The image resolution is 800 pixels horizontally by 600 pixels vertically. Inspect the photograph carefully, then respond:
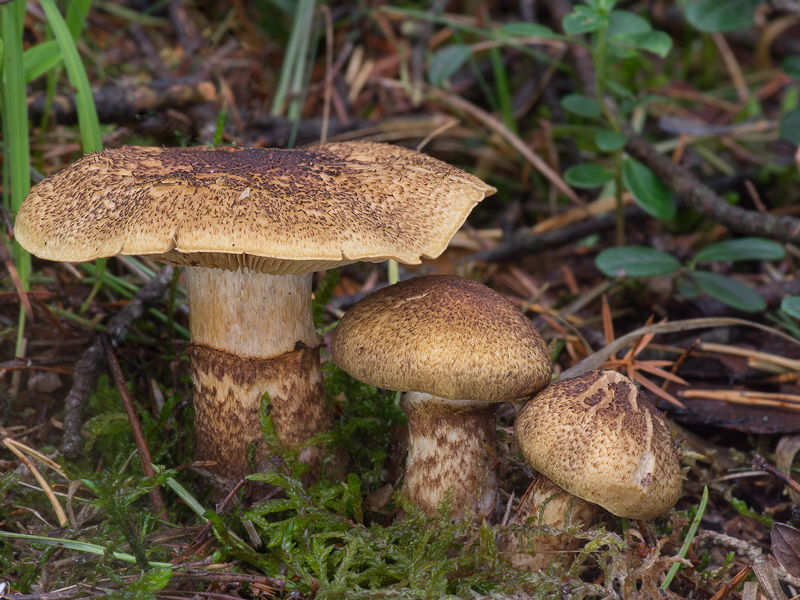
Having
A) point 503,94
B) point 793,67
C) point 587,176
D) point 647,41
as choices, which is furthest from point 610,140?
point 503,94

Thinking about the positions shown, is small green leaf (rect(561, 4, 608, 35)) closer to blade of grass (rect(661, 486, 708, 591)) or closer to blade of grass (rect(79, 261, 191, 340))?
blade of grass (rect(661, 486, 708, 591))

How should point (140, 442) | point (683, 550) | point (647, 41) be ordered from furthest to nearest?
point (647, 41) → point (140, 442) → point (683, 550)

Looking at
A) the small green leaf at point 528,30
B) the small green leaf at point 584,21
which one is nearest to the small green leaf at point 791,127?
the small green leaf at point 584,21

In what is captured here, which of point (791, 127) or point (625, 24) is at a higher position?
point (625, 24)

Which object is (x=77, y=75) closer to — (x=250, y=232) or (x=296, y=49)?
(x=250, y=232)

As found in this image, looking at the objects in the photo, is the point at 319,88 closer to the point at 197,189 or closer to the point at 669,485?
the point at 197,189

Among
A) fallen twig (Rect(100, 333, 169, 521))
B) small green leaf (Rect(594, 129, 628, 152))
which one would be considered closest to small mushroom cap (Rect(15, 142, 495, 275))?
fallen twig (Rect(100, 333, 169, 521))
